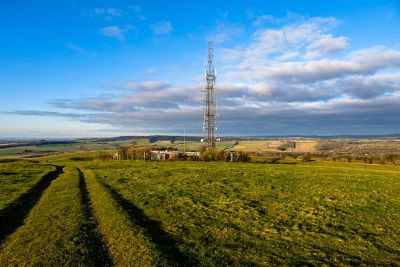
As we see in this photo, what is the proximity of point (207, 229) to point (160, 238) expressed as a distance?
3.17 meters

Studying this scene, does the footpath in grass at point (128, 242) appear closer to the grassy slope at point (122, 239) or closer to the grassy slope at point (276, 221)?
the grassy slope at point (122, 239)

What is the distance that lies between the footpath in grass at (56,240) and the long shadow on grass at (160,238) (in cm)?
249

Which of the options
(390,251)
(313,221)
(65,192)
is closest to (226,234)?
(313,221)

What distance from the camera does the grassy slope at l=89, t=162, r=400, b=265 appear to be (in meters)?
15.9

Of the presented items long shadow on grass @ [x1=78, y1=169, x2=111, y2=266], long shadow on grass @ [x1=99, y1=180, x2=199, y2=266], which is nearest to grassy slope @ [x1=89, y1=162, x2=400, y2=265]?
long shadow on grass @ [x1=99, y1=180, x2=199, y2=266]

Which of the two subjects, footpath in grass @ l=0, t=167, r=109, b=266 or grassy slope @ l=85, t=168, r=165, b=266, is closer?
grassy slope @ l=85, t=168, r=165, b=266

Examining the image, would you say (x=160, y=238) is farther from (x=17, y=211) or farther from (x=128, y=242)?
(x=17, y=211)

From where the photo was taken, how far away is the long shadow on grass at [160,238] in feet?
48.7

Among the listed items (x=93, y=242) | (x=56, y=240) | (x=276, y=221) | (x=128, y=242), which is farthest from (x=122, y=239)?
(x=276, y=221)

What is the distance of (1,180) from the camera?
4328 centimetres

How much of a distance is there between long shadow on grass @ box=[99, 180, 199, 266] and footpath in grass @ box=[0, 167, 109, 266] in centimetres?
249

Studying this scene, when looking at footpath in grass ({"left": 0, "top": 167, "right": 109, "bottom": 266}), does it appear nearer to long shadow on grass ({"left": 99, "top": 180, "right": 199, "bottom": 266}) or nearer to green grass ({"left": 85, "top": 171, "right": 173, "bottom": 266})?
green grass ({"left": 85, "top": 171, "right": 173, "bottom": 266})

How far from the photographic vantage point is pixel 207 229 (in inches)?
784

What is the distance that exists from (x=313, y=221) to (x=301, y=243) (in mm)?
4868
